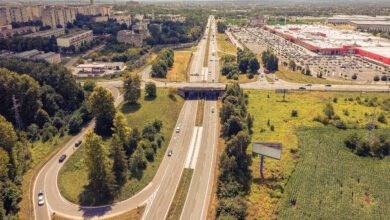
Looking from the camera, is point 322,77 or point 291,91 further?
point 322,77

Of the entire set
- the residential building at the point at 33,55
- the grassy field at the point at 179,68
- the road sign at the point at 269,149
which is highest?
the residential building at the point at 33,55

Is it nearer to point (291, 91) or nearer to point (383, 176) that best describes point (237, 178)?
point (383, 176)

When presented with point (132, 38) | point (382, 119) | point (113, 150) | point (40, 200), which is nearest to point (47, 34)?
point (132, 38)

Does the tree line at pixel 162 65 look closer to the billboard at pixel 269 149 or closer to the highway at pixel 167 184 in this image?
the highway at pixel 167 184

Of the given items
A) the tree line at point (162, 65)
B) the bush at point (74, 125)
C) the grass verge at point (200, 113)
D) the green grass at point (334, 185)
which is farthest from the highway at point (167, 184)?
the tree line at point (162, 65)

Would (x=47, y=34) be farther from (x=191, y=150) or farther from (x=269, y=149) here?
(x=269, y=149)

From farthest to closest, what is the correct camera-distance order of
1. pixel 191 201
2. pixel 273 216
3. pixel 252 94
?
pixel 252 94, pixel 191 201, pixel 273 216

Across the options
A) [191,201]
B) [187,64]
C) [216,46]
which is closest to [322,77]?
[187,64]
